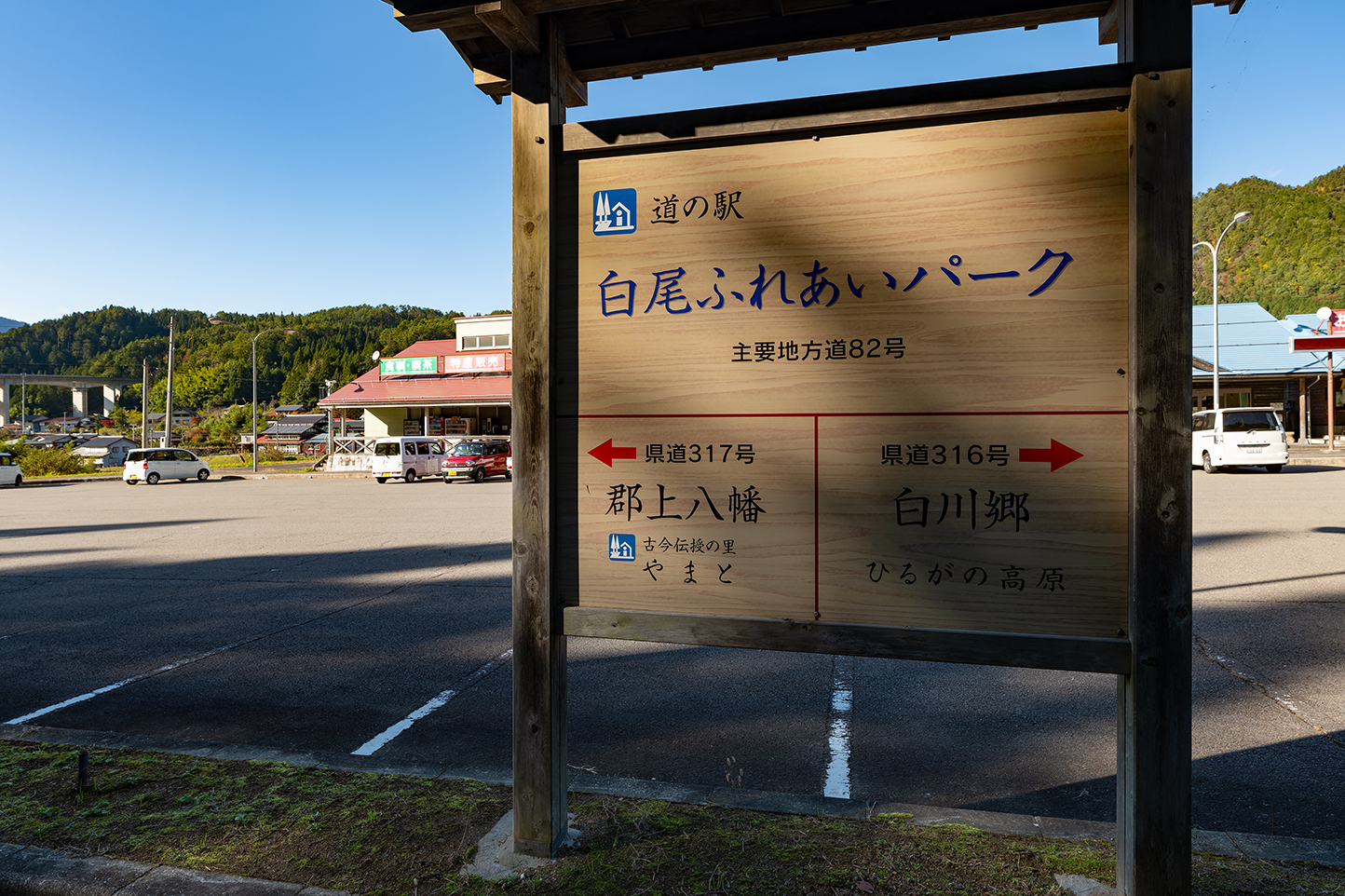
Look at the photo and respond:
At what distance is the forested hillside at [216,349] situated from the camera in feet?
353

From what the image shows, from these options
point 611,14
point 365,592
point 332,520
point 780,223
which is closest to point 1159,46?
point 780,223

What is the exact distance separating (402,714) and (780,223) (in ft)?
11.9

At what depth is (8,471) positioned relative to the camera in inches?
1164

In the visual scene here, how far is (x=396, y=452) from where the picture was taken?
29266mm

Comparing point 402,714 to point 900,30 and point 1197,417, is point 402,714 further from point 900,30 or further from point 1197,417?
point 1197,417

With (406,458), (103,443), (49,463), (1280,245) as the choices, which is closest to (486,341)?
(406,458)

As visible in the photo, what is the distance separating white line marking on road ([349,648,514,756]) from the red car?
22.8m

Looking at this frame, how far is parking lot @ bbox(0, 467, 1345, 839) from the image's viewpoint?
3.69m

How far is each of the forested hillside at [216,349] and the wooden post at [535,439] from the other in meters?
93.0

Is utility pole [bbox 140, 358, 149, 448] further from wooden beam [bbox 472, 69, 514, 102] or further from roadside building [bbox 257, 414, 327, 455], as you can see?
wooden beam [bbox 472, 69, 514, 102]

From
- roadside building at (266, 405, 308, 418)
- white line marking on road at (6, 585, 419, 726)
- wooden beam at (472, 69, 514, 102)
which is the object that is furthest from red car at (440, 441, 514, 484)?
roadside building at (266, 405, 308, 418)

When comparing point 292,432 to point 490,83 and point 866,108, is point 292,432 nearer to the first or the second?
point 490,83

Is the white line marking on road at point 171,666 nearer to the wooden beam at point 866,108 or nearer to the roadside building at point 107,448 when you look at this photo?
the wooden beam at point 866,108

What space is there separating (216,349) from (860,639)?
5646 inches
